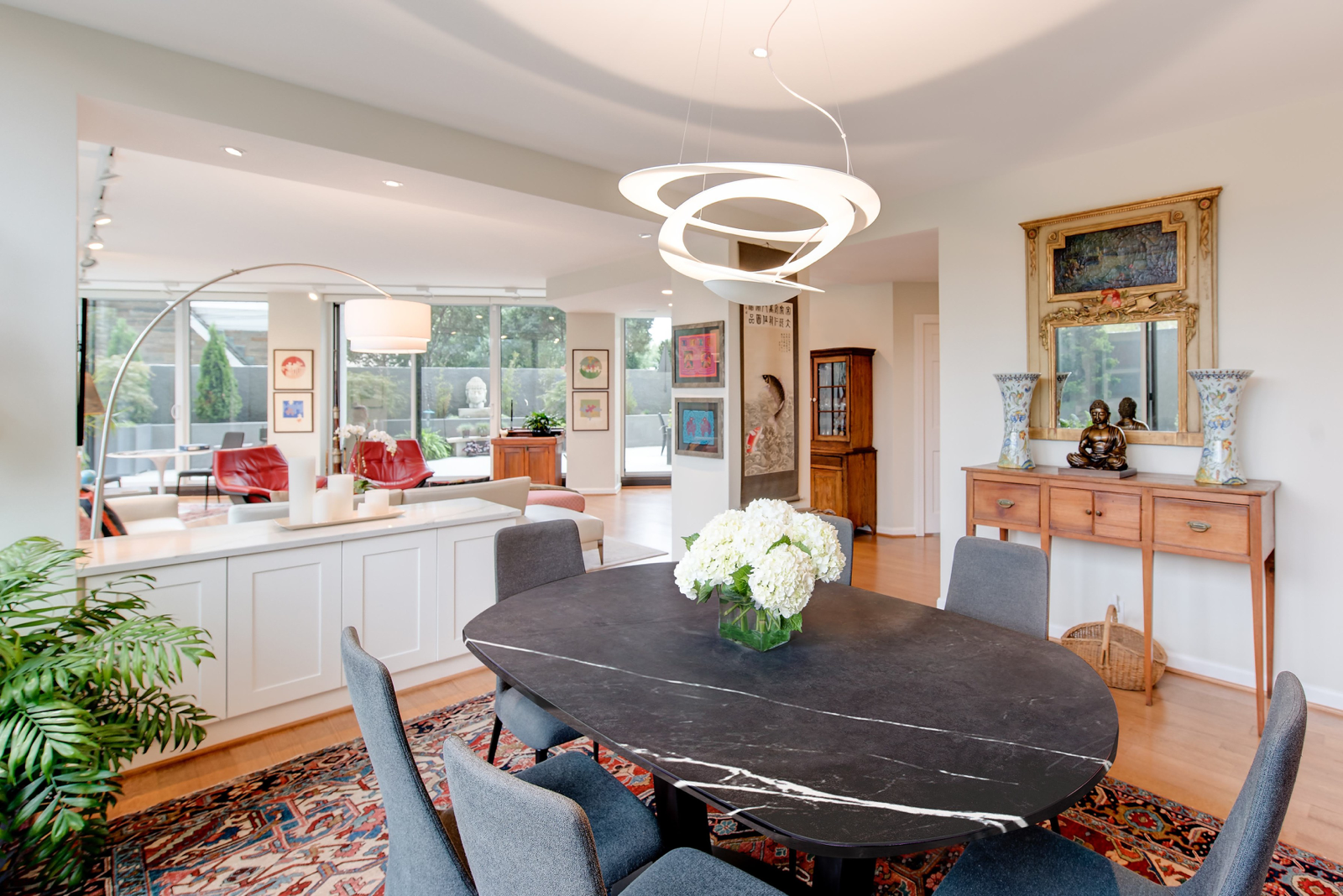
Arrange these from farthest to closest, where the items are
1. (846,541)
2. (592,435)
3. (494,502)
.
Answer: (592,435) → (494,502) → (846,541)

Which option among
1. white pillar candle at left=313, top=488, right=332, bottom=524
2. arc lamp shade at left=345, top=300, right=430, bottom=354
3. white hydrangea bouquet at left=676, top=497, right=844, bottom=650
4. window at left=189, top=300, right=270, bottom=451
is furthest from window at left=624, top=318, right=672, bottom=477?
white hydrangea bouquet at left=676, top=497, right=844, bottom=650

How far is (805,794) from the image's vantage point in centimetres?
109

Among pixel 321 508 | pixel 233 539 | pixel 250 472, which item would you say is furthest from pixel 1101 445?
pixel 250 472

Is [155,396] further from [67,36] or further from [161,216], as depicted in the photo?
[67,36]

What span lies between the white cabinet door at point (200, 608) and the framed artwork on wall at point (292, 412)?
6.80 m

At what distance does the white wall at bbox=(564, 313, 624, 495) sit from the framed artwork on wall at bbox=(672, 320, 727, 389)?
4138 mm

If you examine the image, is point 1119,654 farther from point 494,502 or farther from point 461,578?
point 494,502

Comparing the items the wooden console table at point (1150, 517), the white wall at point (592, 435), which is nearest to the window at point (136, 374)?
the white wall at point (592, 435)

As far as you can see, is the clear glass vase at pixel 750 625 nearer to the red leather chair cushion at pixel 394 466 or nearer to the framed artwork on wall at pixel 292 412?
the red leather chair cushion at pixel 394 466

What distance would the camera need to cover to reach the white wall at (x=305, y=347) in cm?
855

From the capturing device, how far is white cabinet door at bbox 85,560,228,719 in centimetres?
243

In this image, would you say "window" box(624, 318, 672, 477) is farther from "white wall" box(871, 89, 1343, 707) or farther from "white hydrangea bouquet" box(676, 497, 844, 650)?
"white hydrangea bouquet" box(676, 497, 844, 650)

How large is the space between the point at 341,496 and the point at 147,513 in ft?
10.2

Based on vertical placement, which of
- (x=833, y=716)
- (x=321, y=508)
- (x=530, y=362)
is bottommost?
(x=833, y=716)
